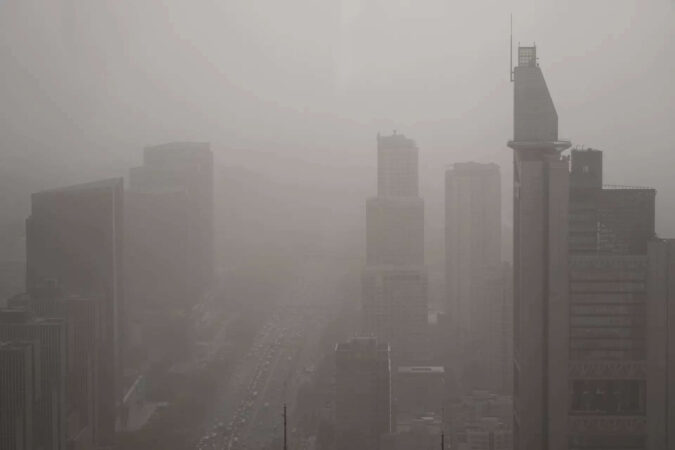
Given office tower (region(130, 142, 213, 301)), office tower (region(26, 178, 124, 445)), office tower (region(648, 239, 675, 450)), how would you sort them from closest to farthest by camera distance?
office tower (region(648, 239, 675, 450))
office tower (region(26, 178, 124, 445))
office tower (region(130, 142, 213, 301))

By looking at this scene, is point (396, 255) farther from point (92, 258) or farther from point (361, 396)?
point (361, 396)

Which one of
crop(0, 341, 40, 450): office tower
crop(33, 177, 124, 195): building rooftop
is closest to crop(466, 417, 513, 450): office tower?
crop(0, 341, 40, 450): office tower

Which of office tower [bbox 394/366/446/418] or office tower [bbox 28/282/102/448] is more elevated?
office tower [bbox 28/282/102/448]

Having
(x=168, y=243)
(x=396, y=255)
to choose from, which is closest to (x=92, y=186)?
(x=168, y=243)

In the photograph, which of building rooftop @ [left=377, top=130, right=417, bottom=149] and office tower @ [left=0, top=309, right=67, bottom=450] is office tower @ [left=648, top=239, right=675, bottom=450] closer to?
office tower @ [left=0, top=309, right=67, bottom=450]

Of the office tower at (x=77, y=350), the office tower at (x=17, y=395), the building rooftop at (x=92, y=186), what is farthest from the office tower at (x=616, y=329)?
the building rooftop at (x=92, y=186)

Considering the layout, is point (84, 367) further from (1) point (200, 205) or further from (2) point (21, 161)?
(1) point (200, 205)

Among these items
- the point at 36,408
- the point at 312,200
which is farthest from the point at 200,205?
the point at 36,408
